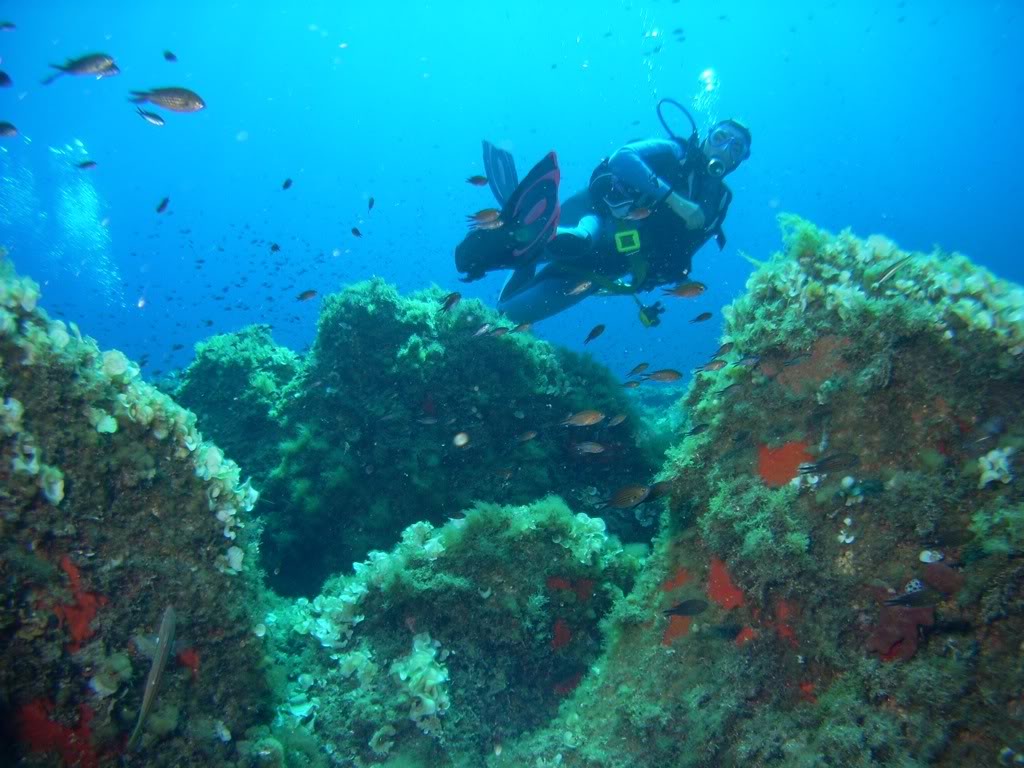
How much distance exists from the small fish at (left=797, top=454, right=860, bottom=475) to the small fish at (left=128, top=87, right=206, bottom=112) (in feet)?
24.6

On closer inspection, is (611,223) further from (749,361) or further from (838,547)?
(838,547)

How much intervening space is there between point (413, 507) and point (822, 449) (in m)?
5.38

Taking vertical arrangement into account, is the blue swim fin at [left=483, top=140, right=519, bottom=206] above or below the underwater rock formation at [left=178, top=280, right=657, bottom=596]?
above

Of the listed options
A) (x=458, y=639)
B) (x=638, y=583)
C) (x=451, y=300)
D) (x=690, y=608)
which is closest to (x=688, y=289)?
(x=451, y=300)

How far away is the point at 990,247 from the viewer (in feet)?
355

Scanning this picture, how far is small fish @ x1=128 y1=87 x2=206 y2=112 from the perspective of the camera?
554 cm

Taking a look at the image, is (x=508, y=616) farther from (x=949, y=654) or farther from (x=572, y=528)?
(x=949, y=654)

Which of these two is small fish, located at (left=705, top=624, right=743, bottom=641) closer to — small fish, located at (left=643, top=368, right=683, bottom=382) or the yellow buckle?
small fish, located at (left=643, top=368, right=683, bottom=382)

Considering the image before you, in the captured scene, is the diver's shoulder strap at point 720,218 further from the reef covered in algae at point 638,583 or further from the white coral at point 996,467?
the white coral at point 996,467

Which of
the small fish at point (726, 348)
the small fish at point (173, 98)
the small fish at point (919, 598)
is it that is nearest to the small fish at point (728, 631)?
the small fish at point (919, 598)

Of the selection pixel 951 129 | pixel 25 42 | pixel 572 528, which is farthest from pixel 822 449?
pixel 951 129

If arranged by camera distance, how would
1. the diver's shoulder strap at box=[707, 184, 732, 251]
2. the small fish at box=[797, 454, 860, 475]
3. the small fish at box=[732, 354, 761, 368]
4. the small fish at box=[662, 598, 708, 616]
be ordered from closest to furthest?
the small fish at box=[797, 454, 860, 475]
the small fish at box=[662, 598, 708, 616]
the small fish at box=[732, 354, 761, 368]
the diver's shoulder strap at box=[707, 184, 732, 251]

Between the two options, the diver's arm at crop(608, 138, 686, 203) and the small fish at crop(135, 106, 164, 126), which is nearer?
the small fish at crop(135, 106, 164, 126)

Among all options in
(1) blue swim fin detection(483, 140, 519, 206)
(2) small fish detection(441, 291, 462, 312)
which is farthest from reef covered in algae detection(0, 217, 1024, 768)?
(1) blue swim fin detection(483, 140, 519, 206)
